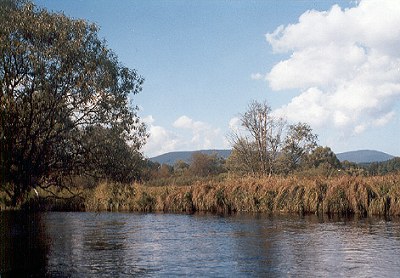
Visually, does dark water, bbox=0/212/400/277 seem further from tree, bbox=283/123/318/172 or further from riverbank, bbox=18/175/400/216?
tree, bbox=283/123/318/172

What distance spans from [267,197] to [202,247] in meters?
16.8

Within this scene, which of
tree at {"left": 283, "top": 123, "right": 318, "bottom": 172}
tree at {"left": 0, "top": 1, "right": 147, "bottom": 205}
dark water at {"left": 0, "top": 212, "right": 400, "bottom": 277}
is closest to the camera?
dark water at {"left": 0, "top": 212, "right": 400, "bottom": 277}

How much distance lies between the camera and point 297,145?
242 feet

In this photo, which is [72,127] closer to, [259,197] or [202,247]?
[202,247]

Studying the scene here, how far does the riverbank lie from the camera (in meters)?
32.7

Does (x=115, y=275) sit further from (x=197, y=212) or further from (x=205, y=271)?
(x=197, y=212)

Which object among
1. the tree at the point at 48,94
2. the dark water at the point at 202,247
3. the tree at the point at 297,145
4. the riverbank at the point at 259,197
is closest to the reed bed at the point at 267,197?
the riverbank at the point at 259,197

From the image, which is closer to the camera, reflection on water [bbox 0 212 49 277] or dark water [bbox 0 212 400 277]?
dark water [bbox 0 212 400 277]

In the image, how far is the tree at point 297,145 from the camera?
70.1m

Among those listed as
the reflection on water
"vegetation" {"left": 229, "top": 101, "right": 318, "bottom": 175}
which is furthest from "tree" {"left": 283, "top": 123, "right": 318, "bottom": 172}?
the reflection on water

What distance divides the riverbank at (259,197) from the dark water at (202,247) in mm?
3466

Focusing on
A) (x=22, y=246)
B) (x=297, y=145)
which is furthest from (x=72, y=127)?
(x=297, y=145)

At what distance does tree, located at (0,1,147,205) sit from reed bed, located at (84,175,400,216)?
1093 centimetres

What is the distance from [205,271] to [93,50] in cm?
1373
